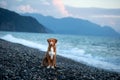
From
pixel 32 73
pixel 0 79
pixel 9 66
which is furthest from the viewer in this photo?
pixel 9 66

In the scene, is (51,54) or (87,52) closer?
(51,54)

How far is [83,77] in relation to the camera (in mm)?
11695

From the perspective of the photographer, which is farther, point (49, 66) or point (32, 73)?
point (49, 66)

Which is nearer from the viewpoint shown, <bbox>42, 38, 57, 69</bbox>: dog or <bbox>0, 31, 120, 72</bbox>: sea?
<bbox>42, 38, 57, 69</bbox>: dog

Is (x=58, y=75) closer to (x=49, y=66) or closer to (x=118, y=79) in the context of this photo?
(x=49, y=66)

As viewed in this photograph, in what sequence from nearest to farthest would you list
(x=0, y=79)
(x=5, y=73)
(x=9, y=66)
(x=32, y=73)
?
(x=0, y=79) → (x=5, y=73) → (x=32, y=73) → (x=9, y=66)

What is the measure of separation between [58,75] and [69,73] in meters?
0.97

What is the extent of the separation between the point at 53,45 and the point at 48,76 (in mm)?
1824

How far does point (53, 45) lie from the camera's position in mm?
12094

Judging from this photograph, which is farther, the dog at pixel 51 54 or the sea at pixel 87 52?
the sea at pixel 87 52

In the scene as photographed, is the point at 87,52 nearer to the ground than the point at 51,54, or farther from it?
nearer to the ground

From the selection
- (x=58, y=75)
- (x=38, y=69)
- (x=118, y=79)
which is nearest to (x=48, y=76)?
(x=58, y=75)

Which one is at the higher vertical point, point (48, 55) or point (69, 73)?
point (48, 55)

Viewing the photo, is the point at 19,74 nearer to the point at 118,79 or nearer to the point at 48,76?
the point at 48,76
